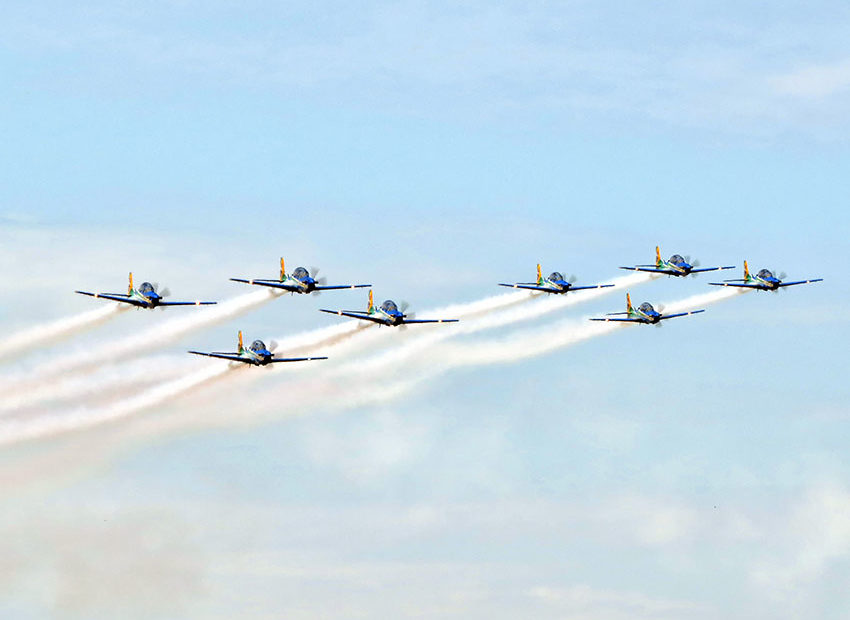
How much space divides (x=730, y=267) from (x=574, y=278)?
1671 cm

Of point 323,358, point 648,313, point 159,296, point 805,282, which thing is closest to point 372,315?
point 323,358

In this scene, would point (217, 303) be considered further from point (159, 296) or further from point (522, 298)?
point (522, 298)

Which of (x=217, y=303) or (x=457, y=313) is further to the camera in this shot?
(x=457, y=313)

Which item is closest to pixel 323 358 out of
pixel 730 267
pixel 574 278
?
pixel 574 278

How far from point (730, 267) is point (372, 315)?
3867 cm

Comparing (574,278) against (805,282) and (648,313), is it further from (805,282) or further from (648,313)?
(805,282)

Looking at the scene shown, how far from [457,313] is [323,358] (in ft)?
58.3

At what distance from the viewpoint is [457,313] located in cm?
18888

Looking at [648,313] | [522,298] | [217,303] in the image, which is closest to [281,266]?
[217,303]

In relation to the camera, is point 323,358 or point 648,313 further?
point 648,313

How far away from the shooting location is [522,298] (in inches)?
7598

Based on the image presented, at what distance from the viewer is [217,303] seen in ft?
576

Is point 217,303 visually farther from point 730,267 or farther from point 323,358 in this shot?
point 730,267

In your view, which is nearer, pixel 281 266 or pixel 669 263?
pixel 281 266
